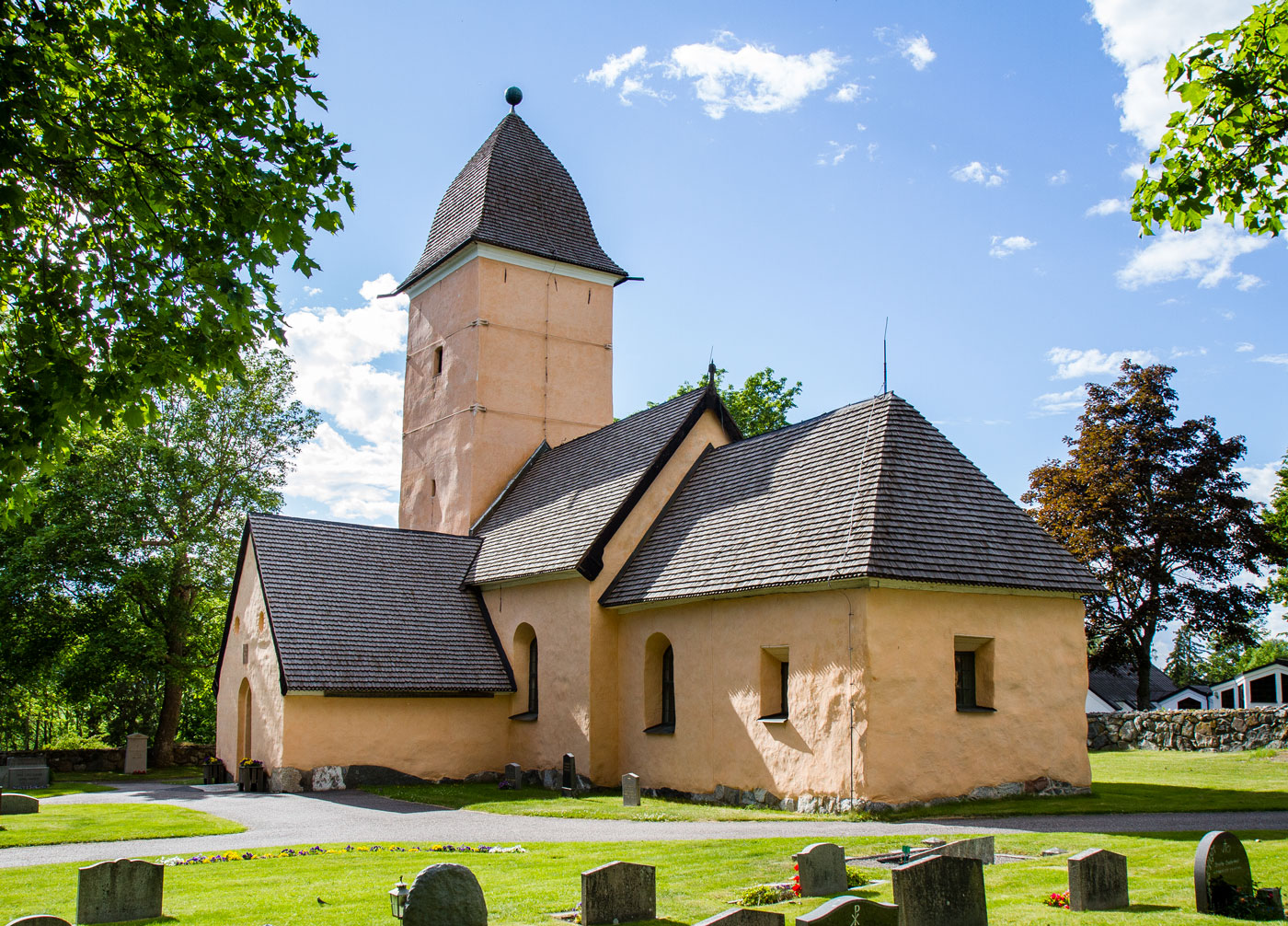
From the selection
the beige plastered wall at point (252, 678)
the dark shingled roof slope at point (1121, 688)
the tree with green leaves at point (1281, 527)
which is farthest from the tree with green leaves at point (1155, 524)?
the beige plastered wall at point (252, 678)

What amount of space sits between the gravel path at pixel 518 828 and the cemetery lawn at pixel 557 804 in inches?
22.8

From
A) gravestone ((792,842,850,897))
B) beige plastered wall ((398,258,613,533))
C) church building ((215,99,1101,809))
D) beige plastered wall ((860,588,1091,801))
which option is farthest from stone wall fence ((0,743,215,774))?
gravestone ((792,842,850,897))

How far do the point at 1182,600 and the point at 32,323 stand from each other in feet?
121

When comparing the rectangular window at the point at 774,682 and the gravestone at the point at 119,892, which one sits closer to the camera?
the gravestone at the point at 119,892

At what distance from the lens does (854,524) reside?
16766 mm

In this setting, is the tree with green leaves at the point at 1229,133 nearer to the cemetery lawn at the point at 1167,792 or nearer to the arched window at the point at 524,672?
the cemetery lawn at the point at 1167,792

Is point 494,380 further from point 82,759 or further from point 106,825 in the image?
point 106,825

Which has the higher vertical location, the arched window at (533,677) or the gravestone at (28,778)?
the arched window at (533,677)

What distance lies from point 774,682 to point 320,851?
26.1 ft

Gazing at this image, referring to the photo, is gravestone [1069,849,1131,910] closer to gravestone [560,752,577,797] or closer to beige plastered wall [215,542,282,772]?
gravestone [560,752,577,797]

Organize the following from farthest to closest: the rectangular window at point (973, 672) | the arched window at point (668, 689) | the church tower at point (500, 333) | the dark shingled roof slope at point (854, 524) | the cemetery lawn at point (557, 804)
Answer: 1. the church tower at point (500, 333)
2. the arched window at point (668, 689)
3. the rectangular window at point (973, 672)
4. the dark shingled roof slope at point (854, 524)
5. the cemetery lawn at point (557, 804)

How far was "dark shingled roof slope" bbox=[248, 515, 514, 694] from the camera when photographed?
22000 millimetres

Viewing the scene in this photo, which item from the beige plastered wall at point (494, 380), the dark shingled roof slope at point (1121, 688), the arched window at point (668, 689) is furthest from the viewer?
the dark shingled roof slope at point (1121, 688)

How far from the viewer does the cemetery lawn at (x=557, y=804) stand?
52.9 feet
